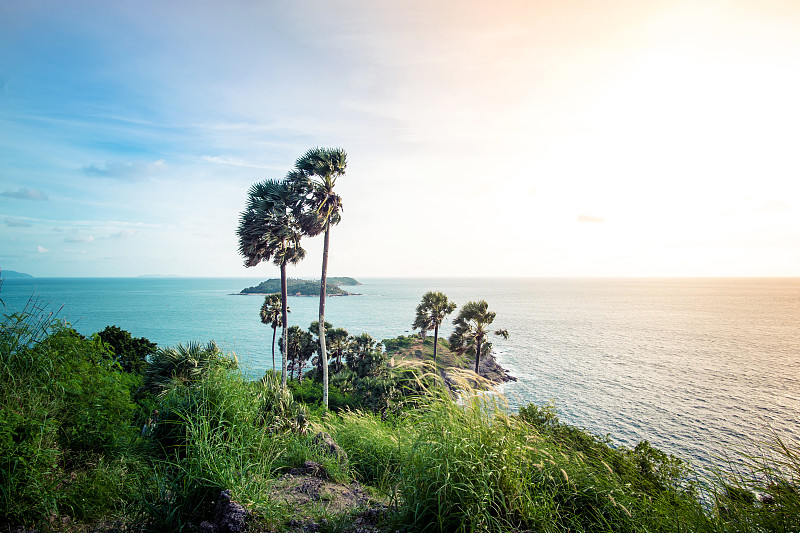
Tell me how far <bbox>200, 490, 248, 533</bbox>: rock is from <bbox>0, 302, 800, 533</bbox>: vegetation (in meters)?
0.10

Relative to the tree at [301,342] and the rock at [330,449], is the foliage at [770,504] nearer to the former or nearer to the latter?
the rock at [330,449]

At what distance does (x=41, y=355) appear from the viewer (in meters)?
5.29

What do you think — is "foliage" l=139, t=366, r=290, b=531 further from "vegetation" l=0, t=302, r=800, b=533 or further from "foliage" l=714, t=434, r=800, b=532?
"foliage" l=714, t=434, r=800, b=532

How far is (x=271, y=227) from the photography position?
65.1 ft

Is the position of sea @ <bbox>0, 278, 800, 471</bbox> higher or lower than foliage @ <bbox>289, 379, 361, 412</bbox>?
lower

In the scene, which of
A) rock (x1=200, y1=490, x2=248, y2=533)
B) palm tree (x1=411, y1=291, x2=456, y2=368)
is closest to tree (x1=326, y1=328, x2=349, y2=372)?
palm tree (x1=411, y1=291, x2=456, y2=368)

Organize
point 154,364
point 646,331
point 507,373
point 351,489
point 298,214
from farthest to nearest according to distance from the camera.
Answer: point 646,331, point 507,373, point 298,214, point 154,364, point 351,489

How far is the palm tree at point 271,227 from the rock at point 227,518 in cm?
1678

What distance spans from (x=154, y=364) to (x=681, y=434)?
37.4 metres

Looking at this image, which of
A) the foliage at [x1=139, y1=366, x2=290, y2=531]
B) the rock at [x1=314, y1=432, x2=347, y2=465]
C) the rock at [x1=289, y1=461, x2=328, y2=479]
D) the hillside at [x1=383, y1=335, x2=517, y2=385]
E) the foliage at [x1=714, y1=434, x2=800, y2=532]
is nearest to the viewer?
the foliage at [x1=714, y1=434, x2=800, y2=532]

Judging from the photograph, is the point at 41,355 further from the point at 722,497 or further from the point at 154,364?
the point at 722,497

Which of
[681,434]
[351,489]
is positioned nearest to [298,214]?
[351,489]

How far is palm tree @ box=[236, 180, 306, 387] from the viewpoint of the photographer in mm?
19625

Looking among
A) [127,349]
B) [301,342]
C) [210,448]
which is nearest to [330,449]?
[210,448]
